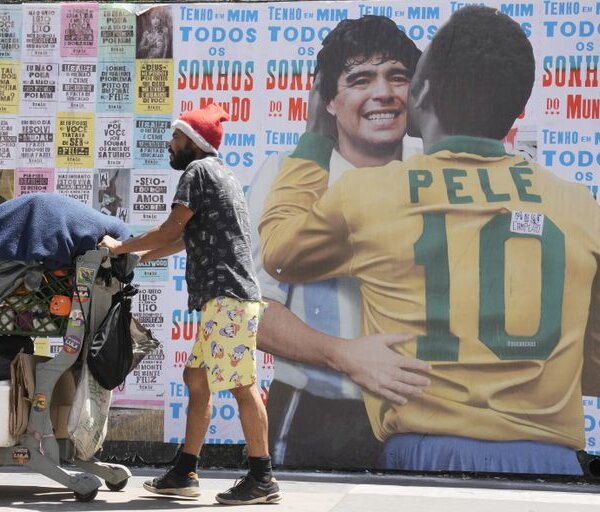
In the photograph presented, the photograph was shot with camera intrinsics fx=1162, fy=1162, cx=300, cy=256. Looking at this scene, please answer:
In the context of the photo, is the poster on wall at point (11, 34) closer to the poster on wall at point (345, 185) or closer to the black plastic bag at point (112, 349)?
the poster on wall at point (345, 185)

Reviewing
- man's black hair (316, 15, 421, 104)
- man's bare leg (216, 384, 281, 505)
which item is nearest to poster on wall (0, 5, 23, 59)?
man's black hair (316, 15, 421, 104)

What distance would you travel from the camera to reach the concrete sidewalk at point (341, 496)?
217 inches

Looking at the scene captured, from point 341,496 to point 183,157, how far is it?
1.92m

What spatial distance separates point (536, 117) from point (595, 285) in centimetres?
108

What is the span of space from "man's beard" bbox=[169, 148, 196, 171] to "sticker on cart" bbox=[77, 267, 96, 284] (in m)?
0.74

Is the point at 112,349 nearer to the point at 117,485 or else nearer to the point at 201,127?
the point at 117,485

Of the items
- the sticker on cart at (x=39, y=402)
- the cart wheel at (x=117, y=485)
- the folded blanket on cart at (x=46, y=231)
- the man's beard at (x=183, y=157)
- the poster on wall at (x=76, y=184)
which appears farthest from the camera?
the poster on wall at (x=76, y=184)

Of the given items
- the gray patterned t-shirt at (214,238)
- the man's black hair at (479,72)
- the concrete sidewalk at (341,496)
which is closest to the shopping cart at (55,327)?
the concrete sidewalk at (341,496)

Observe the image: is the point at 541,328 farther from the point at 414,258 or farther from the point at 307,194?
the point at 307,194

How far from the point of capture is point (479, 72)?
7113 mm

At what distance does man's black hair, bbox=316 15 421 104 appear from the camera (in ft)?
23.5

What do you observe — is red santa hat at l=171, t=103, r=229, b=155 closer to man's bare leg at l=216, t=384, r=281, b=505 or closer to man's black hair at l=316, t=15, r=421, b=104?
man's bare leg at l=216, t=384, r=281, b=505

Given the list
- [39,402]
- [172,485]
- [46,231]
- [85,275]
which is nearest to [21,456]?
[39,402]

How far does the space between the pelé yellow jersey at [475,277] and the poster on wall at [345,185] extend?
12 mm
